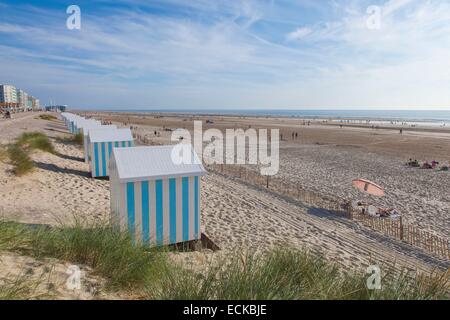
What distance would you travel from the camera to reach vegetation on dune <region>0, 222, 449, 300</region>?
2.79 m

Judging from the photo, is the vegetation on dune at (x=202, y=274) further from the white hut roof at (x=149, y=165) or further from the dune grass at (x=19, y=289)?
the white hut roof at (x=149, y=165)

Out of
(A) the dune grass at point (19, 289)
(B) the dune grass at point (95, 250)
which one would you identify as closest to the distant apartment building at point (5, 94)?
(B) the dune grass at point (95, 250)

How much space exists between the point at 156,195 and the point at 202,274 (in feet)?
7.46

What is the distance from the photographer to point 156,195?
5402 millimetres

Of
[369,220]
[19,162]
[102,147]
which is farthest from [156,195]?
[19,162]

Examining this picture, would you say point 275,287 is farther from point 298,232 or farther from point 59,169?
point 59,169

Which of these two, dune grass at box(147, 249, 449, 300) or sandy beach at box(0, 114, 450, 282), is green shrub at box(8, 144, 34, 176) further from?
dune grass at box(147, 249, 449, 300)

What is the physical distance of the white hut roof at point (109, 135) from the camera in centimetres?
1155

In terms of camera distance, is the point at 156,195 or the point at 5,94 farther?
the point at 5,94

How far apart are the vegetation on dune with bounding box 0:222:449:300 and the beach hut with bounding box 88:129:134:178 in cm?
770

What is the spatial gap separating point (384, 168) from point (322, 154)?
6170 mm

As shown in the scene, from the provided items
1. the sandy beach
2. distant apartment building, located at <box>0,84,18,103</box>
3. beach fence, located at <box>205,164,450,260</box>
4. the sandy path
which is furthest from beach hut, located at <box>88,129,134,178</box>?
distant apartment building, located at <box>0,84,18,103</box>

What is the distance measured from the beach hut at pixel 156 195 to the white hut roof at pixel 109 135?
6.38 metres

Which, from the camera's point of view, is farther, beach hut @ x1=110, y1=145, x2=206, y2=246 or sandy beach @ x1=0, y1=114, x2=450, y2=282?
sandy beach @ x1=0, y1=114, x2=450, y2=282
